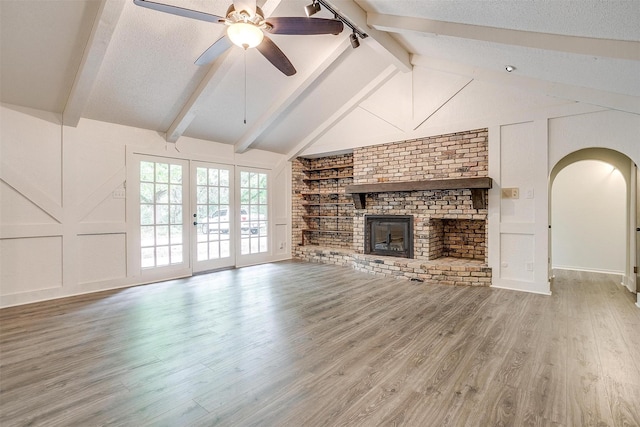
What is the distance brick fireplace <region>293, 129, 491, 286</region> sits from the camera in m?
4.84

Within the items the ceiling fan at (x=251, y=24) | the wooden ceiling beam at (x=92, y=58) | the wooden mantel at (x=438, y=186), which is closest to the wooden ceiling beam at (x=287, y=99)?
the ceiling fan at (x=251, y=24)

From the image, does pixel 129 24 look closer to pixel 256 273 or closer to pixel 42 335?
pixel 42 335

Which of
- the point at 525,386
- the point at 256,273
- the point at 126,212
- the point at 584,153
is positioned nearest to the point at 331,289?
the point at 256,273

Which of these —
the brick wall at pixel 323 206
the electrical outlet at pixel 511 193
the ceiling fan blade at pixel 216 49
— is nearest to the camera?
the ceiling fan blade at pixel 216 49

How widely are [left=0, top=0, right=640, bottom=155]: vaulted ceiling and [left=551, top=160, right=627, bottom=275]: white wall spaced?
245cm

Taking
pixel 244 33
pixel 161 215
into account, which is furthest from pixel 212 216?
pixel 244 33

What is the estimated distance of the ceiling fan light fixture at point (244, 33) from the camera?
2.62 meters

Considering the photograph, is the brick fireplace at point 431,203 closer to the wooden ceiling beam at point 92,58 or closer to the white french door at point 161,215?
the white french door at point 161,215

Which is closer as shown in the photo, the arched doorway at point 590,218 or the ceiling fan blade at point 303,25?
the ceiling fan blade at point 303,25

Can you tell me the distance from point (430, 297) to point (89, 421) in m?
3.69

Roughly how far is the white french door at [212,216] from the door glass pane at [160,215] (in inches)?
11.2

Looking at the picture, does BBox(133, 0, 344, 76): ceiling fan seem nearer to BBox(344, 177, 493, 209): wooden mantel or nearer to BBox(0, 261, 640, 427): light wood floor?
BBox(0, 261, 640, 427): light wood floor

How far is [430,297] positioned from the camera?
410cm

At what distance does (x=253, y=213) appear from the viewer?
266 inches
